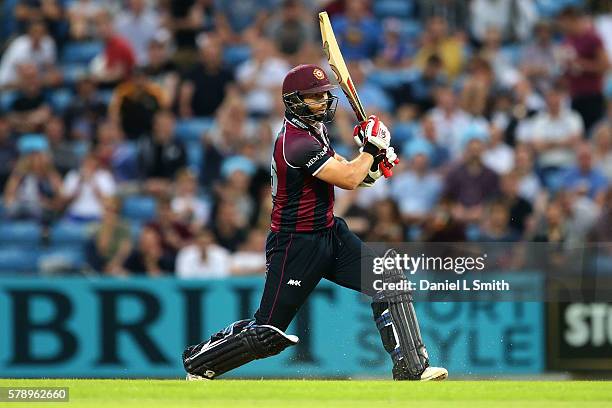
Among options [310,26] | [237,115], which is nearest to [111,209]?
[237,115]

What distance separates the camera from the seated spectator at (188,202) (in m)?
14.4

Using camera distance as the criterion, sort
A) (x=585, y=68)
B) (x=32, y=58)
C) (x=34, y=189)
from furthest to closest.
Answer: (x=32, y=58) → (x=585, y=68) → (x=34, y=189)

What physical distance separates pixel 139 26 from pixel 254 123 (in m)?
2.30

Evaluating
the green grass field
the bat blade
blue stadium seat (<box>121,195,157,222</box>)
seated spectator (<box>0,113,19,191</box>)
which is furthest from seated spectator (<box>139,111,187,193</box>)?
the green grass field

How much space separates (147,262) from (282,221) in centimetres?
473

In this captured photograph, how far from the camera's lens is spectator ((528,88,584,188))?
1503cm

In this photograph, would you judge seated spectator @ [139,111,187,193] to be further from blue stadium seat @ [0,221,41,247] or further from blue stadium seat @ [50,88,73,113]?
blue stadium seat @ [50,88,73,113]

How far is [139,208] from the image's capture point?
598 inches

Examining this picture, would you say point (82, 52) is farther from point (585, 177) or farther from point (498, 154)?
point (585, 177)

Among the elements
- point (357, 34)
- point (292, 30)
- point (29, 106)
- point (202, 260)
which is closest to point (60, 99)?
point (29, 106)

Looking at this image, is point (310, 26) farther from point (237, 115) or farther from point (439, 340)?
point (439, 340)

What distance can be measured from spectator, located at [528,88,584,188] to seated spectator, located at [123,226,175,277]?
14.3ft

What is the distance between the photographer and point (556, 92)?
50.5 ft

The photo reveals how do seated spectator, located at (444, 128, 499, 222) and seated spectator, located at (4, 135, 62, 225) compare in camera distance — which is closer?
seated spectator, located at (444, 128, 499, 222)
